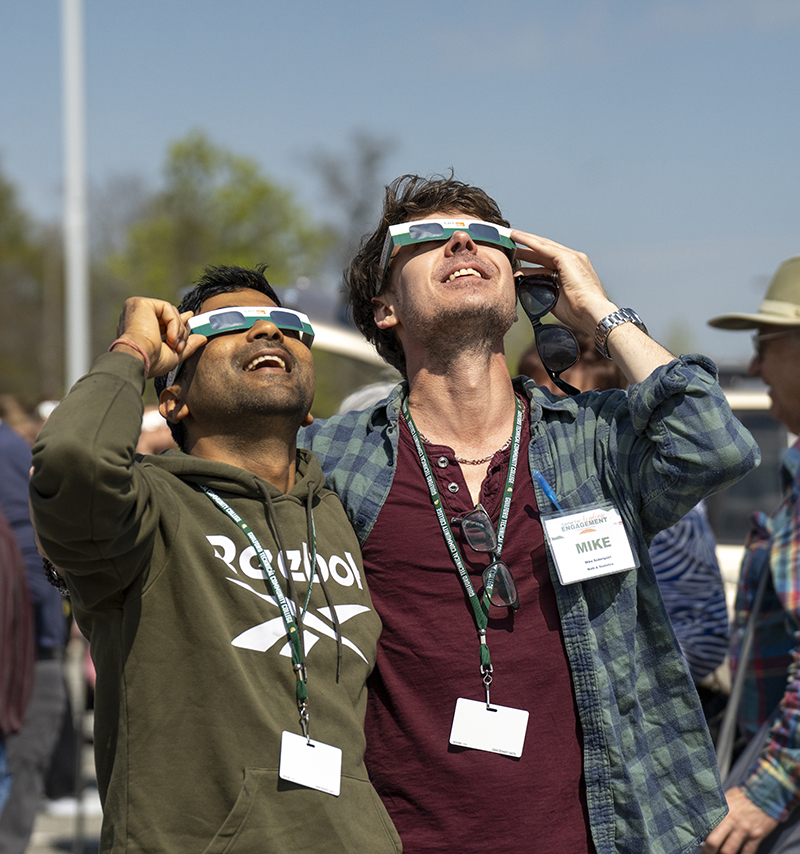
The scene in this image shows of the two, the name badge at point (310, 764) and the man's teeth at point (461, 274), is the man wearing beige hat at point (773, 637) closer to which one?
the man's teeth at point (461, 274)

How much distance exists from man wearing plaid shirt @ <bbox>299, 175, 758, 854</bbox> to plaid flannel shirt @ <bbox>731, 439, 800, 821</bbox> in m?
0.66

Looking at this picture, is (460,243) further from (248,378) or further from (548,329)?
(248,378)

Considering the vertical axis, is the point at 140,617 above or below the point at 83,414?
below

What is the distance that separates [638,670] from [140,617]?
127cm

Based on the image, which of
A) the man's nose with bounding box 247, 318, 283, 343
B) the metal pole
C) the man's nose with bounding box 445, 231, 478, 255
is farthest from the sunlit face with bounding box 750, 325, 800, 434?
the metal pole

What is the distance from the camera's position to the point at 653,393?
2.43 metres

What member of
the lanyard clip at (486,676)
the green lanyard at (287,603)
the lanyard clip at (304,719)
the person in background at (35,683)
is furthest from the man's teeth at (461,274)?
the person in background at (35,683)

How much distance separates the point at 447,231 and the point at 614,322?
1.83 feet

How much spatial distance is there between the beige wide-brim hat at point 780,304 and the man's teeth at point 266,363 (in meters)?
2.21

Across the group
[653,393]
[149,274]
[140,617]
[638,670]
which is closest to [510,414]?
[653,393]

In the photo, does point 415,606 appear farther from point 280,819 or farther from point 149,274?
point 149,274

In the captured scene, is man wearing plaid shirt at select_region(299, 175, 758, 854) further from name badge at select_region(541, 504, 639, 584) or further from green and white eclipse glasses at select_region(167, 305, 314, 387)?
green and white eclipse glasses at select_region(167, 305, 314, 387)

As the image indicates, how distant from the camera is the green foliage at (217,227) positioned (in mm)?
27906

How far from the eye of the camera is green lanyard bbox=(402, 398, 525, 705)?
2.45 m
